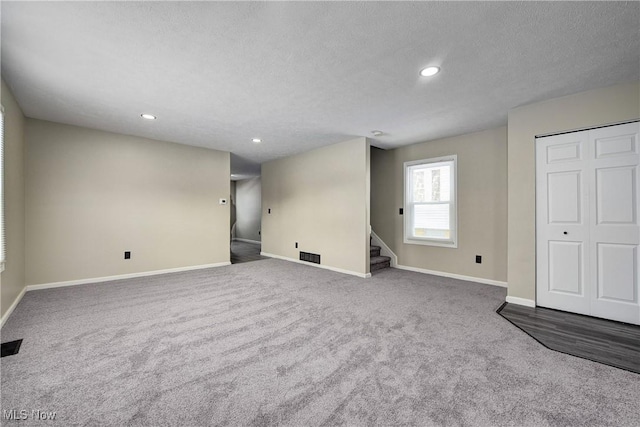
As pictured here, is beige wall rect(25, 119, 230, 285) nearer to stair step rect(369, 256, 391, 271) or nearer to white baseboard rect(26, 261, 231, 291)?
white baseboard rect(26, 261, 231, 291)

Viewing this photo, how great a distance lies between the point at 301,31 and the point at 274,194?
500 cm

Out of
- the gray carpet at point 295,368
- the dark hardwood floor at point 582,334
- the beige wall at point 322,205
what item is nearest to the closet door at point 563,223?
the dark hardwood floor at point 582,334

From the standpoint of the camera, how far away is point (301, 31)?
1934 mm

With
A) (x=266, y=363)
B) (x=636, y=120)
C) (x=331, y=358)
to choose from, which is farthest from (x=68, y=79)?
(x=636, y=120)

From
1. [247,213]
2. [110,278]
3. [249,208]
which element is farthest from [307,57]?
[247,213]

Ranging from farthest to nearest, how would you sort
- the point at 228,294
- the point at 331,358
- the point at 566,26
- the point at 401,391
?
the point at 228,294, the point at 331,358, the point at 566,26, the point at 401,391

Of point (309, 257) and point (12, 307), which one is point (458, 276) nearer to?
point (309, 257)

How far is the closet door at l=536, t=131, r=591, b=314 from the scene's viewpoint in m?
2.95

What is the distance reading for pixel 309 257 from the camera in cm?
571

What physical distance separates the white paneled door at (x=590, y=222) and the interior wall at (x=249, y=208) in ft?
25.8

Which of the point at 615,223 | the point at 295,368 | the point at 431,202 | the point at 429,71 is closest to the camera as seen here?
the point at 295,368

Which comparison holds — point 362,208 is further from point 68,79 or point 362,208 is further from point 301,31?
point 68,79

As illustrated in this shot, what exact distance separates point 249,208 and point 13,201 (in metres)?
6.95

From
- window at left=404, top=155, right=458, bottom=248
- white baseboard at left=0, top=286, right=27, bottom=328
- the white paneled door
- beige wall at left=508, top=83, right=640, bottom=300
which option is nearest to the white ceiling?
beige wall at left=508, top=83, right=640, bottom=300
